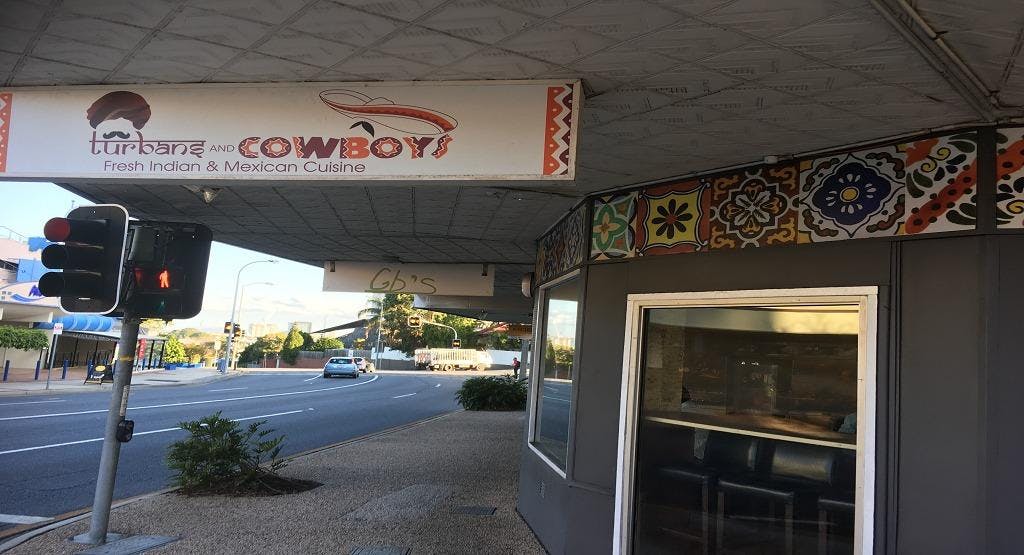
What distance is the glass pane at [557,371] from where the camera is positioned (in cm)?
661

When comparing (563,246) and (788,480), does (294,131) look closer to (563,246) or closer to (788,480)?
(563,246)

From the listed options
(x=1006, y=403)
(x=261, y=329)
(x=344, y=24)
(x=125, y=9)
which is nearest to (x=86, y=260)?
(x=125, y=9)

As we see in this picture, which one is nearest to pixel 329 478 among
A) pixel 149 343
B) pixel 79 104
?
pixel 79 104

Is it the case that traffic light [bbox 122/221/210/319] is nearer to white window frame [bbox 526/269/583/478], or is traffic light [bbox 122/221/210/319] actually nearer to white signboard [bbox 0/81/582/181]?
white signboard [bbox 0/81/582/181]

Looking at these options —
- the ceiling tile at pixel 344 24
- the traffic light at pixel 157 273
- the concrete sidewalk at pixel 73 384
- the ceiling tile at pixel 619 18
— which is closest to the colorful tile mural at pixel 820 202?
the ceiling tile at pixel 619 18

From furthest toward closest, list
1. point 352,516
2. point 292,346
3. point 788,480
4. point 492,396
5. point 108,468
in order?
point 292,346
point 492,396
point 352,516
point 108,468
point 788,480

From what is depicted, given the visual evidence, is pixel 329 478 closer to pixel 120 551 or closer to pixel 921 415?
pixel 120 551

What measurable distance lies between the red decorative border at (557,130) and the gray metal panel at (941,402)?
7.15 ft

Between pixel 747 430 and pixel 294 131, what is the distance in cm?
372

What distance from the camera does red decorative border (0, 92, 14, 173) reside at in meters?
4.26

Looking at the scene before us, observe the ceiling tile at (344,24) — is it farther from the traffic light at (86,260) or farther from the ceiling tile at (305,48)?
the traffic light at (86,260)

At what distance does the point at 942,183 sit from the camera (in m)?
3.99

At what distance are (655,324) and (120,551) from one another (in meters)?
4.79

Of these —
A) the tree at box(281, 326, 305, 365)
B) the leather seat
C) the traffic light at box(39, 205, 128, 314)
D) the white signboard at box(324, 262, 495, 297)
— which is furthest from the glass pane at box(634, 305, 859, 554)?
the tree at box(281, 326, 305, 365)
